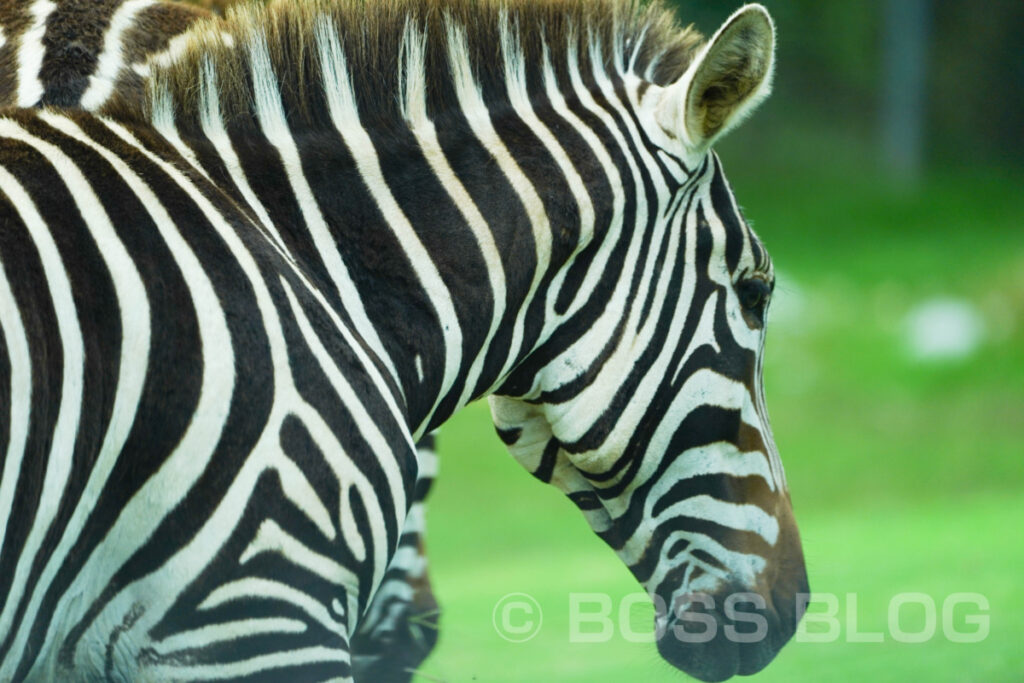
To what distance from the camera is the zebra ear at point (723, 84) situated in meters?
2.80

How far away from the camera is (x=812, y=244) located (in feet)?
64.9

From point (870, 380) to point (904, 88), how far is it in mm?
7903

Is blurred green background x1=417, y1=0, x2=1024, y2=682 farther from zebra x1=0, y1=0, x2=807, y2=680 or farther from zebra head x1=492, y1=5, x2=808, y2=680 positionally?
zebra x1=0, y1=0, x2=807, y2=680

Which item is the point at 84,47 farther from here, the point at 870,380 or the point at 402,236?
the point at 870,380

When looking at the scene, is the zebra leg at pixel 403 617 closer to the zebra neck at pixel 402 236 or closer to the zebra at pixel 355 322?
the zebra at pixel 355 322

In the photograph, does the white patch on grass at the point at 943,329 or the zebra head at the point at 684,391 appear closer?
the zebra head at the point at 684,391

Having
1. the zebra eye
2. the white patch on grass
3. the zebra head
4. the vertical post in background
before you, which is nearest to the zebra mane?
the zebra head

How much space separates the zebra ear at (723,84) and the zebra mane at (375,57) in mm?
313

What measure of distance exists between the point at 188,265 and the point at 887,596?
18.1ft

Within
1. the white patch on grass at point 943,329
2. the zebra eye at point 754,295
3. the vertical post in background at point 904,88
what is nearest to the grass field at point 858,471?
the white patch on grass at point 943,329

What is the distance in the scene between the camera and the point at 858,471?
13930mm

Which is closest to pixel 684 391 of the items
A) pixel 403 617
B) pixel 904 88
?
pixel 403 617

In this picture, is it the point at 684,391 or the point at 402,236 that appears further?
the point at 684,391

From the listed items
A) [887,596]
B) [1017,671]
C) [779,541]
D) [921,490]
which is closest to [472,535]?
[921,490]
